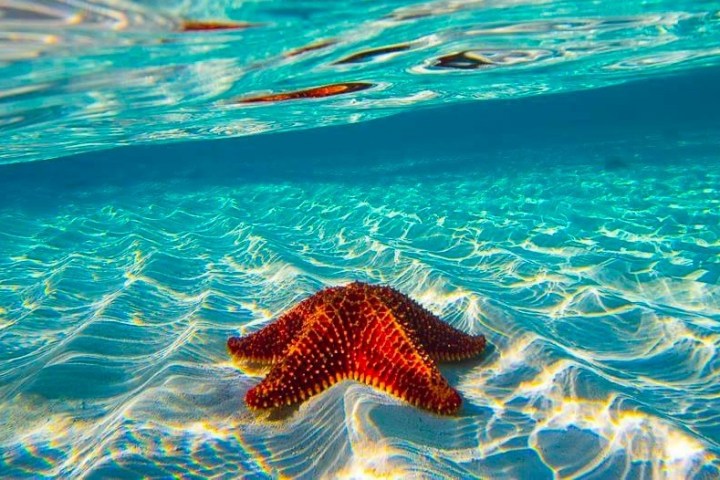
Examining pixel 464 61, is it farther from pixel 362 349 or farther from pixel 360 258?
pixel 362 349

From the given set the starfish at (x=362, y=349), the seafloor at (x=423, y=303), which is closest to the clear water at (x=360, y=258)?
the seafloor at (x=423, y=303)

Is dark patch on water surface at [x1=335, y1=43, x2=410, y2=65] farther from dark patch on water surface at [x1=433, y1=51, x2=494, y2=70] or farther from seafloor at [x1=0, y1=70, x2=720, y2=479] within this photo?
seafloor at [x1=0, y1=70, x2=720, y2=479]

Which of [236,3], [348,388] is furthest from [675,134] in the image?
[348,388]

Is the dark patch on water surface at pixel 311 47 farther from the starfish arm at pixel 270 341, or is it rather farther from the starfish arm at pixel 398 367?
the starfish arm at pixel 398 367

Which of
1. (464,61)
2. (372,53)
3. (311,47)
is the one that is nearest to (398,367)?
(311,47)

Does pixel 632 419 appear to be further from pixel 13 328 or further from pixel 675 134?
pixel 675 134

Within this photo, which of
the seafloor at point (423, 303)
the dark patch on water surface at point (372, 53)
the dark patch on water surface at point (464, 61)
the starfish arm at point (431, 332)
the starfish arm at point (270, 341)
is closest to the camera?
the seafloor at point (423, 303)

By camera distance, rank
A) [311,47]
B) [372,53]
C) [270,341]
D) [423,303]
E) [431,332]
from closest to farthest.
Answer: [431,332]
[270,341]
[423,303]
[311,47]
[372,53]

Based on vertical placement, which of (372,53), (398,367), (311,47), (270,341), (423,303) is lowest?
(423,303)
